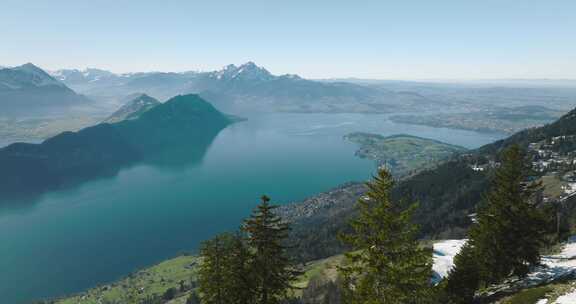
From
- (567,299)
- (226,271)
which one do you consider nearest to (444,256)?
(567,299)

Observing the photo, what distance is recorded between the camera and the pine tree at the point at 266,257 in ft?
103

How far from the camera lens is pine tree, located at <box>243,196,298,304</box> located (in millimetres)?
31453

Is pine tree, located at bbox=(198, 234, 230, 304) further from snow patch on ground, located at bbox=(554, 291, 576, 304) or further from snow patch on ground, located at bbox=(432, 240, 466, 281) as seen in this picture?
snow patch on ground, located at bbox=(432, 240, 466, 281)

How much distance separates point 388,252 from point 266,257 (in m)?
11.6

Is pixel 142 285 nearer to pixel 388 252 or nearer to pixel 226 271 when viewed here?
pixel 226 271

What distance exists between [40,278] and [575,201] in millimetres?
236591

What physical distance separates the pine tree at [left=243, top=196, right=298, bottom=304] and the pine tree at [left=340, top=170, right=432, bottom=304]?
28.8ft

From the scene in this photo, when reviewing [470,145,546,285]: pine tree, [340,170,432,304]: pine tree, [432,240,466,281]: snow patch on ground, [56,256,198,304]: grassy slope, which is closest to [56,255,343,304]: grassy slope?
[56,256,198,304]: grassy slope

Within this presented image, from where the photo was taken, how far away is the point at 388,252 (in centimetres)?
2409

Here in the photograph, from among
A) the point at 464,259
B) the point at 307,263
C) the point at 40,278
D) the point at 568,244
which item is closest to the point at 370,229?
the point at 464,259

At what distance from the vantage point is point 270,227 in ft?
103

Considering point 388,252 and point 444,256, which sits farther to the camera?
point 444,256

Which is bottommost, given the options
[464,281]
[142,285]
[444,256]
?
[142,285]

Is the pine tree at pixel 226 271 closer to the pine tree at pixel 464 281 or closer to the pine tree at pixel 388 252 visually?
the pine tree at pixel 388 252
